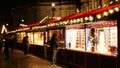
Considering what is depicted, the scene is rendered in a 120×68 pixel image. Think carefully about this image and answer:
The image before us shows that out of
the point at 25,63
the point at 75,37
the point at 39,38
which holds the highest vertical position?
the point at 75,37

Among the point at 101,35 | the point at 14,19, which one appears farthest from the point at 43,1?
the point at 101,35

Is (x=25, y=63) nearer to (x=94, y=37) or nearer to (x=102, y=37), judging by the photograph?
(x=94, y=37)

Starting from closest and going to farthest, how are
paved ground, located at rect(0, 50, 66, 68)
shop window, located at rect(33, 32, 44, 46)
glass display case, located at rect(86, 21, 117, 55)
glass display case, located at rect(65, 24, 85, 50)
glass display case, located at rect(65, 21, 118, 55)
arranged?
glass display case, located at rect(86, 21, 117, 55), glass display case, located at rect(65, 21, 118, 55), glass display case, located at rect(65, 24, 85, 50), paved ground, located at rect(0, 50, 66, 68), shop window, located at rect(33, 32, 44, 46)

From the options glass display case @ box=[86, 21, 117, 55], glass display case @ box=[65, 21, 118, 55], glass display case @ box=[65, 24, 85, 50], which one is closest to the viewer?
glass display case @ box=[86, 21, 117, 55]

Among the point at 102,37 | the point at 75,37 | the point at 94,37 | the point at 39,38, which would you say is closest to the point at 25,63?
the point at 75,37

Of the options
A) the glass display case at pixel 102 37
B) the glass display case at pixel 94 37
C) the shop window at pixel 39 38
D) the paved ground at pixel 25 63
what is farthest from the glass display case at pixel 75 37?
the shop window at pixel 39 38

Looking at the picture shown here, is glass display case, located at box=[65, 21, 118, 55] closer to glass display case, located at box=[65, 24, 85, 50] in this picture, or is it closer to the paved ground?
glass display case, located at box=[65, 24, 85, 50]

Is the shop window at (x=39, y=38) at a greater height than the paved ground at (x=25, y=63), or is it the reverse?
the shop window at (x=39, y=38)

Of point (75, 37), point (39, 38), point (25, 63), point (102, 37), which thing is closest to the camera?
point (102, 37)

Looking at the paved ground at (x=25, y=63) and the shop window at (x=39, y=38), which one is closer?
the paved ground at (x=25, y=63)

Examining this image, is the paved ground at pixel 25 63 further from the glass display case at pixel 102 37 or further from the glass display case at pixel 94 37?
the glass display case at pixel 102 37

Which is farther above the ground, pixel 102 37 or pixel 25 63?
pixel 102 37

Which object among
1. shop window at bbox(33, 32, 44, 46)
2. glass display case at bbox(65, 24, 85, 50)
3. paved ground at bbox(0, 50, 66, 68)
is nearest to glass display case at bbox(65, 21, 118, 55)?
glass display case at bbox(65, 24, 85, 50)

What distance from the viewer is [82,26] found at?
17766 millimetres
